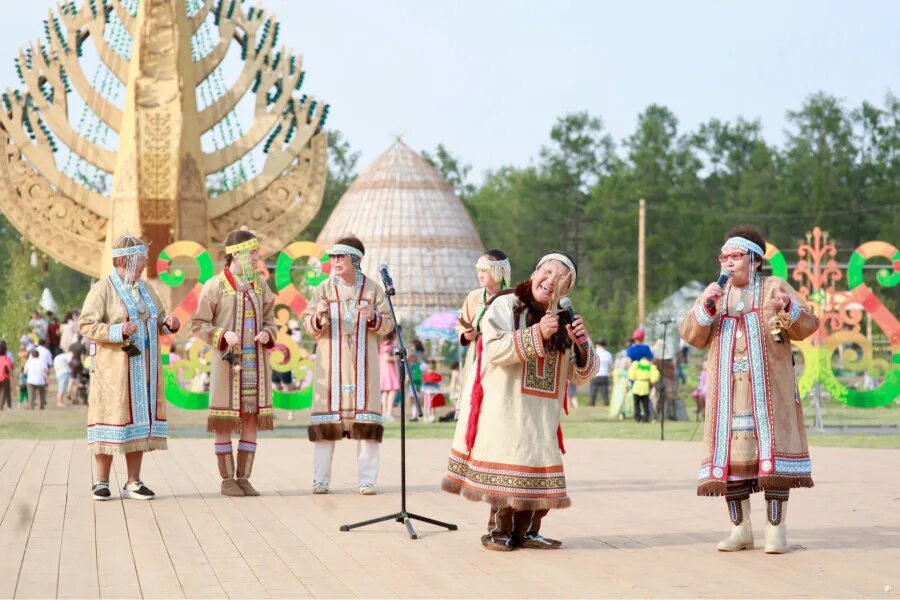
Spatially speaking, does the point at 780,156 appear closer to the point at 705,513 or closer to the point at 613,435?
the point at 613,435

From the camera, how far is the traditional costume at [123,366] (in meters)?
9.25

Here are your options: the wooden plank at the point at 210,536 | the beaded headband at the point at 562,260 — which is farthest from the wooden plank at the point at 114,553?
the beaded headband at the point at 562,260

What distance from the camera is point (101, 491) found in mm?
9281

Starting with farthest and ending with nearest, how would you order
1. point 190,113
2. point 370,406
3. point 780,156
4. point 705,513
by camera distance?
1. point 780,156
2. point 190,113
3. point 370,406
4. point 705,513

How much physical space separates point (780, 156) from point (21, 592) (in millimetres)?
52897

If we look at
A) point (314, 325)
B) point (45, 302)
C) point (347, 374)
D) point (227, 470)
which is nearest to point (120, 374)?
point (227, 470)

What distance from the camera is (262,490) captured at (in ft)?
33.0

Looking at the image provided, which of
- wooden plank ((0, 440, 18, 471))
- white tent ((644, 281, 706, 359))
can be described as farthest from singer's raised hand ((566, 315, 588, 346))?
white tent ((644, 281, 706, 359))

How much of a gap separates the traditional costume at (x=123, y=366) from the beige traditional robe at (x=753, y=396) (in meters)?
3.78

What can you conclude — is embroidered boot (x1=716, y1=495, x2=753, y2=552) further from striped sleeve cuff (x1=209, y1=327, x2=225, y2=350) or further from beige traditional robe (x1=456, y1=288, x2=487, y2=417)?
striped sleeve cuff (x1=209, y1=327, x2=225, y2=350)

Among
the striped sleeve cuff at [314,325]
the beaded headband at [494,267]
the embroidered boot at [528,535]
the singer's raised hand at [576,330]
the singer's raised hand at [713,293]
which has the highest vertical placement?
the beaded headband at [494,267]

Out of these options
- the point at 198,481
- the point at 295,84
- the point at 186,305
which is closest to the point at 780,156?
the point at 295,84

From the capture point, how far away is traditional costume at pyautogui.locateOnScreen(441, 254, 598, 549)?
23.1ft

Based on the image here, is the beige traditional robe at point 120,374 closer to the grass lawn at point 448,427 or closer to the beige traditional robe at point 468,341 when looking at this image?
the beige traditional robe at point 468,341
